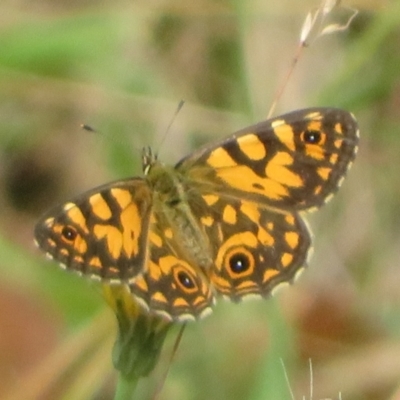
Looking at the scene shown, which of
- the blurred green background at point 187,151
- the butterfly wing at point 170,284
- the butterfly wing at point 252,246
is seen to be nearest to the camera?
the butterfly wing at point 170,284

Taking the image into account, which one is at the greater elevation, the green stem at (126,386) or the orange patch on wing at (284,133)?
the orange patch on wing at (284,133)

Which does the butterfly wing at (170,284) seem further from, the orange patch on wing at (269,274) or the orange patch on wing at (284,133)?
the orange patch on wing at (284,133)

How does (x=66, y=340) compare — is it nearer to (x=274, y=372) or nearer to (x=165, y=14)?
(x=274, y=372)

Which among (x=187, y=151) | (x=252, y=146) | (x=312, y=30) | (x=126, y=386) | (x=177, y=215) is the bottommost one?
(x=187, y=151)

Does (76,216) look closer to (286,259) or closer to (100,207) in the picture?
(100,207)

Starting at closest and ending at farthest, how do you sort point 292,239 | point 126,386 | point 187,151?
point 126,386, point 292,239, point 187,151

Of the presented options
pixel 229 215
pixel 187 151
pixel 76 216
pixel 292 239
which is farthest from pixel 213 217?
pixel 187 151

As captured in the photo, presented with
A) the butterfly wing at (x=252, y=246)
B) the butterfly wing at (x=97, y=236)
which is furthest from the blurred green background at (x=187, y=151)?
the butterfly wing at (x=97, y=236)
